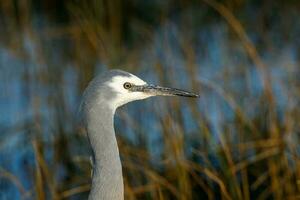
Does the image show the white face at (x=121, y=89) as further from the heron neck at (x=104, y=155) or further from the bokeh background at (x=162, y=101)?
the bokeh background at (x=162, y=101)

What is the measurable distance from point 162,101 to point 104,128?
8.73 ft

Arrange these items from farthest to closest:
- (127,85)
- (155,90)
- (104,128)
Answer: (155,90), (127,85), (104,128)

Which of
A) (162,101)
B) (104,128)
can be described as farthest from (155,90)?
(162,101)

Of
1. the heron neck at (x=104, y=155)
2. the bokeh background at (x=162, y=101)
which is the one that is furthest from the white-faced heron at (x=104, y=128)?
the bokeh background at (x=162, y=101)

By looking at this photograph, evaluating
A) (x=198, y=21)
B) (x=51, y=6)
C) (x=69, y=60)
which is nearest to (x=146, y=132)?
(x=69, y=60)

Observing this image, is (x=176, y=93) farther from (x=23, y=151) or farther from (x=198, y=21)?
(x=198, y=21)

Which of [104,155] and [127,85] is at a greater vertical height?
[127,85]

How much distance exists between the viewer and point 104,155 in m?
3.37

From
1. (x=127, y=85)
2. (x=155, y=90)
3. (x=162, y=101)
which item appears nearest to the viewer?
(x=127, y=85)

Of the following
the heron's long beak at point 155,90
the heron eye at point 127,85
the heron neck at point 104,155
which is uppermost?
the heron eye at point 127,85

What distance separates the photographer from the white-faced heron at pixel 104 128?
11.0 feet

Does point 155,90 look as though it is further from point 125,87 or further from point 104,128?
point 104,128

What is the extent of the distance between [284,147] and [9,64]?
3888 mm

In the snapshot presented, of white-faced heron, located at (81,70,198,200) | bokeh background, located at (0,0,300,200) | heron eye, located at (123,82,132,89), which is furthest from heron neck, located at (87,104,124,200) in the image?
bokeh background, located at (0,0,300,200)
